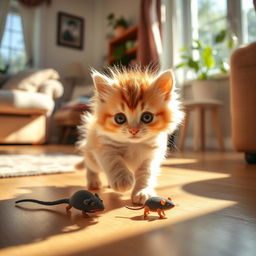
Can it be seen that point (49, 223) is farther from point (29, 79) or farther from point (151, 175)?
point (29, 79)

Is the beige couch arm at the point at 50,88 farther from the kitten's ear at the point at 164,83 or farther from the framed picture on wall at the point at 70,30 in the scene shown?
the kitten's ear at the point at 164,83

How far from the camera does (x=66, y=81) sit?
543 centimetres

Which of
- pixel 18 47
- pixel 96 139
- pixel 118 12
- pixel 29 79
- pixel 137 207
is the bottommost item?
pixel 137 207

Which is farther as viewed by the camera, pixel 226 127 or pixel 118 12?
pixel 118 12

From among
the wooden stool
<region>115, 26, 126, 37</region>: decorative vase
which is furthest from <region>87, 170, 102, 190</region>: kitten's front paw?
<region>115, 26, 126, 37</region>: decorative vase

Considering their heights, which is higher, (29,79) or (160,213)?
(29,79)

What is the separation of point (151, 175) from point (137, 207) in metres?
0.15

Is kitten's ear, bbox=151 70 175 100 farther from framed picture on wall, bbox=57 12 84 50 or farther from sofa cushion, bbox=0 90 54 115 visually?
framed picture on wall, bbox=57 12 84 50

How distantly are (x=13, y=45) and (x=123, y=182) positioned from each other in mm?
5250

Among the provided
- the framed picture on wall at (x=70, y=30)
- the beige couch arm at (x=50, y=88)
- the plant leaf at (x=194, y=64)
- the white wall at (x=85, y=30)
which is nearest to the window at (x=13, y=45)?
the white wall at (x=85, y=30)

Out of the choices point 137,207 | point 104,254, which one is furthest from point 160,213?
point 104,254

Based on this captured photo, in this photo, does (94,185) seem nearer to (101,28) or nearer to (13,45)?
(13,45)

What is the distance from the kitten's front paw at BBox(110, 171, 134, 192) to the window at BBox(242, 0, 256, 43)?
2.98m

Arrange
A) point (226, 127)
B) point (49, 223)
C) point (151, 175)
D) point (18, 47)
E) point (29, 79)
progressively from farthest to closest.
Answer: point (18, 47) < point (29, 79) < point (226, 127) < point (151, 175) < point (49, 223)
